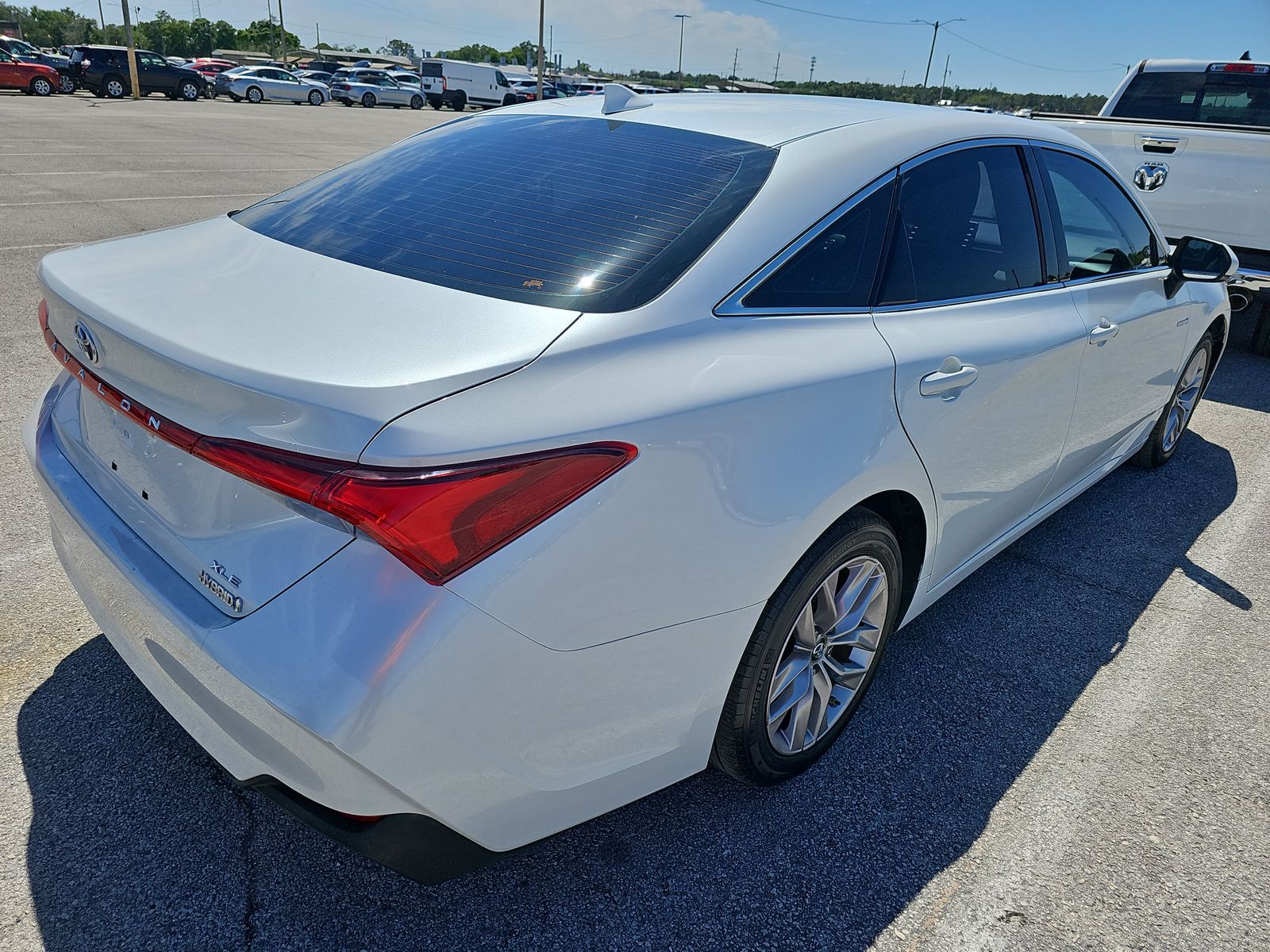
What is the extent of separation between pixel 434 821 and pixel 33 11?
16741 cm

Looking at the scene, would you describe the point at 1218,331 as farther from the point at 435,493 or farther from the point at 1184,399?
the point at 435,493

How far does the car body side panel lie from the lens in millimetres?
1549

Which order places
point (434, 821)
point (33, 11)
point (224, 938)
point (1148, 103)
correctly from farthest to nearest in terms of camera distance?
point (33, 11), point (1148, 103), point (224, 938), point (434, 821)

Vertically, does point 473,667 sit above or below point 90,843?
above

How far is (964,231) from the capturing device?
→ 2.71m

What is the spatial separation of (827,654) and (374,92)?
43.8 m

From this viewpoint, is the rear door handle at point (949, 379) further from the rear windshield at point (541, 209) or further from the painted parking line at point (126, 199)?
the painted parking line at point (126, 199)

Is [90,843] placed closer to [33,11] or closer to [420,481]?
[420,481]

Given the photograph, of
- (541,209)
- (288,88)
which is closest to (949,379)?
(541,209)

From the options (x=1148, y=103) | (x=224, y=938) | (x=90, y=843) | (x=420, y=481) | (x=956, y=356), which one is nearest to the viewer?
(x=420, y=481)

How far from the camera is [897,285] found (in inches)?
95.3

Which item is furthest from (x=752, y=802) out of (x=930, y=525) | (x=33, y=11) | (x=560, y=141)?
(x=33, y=11)

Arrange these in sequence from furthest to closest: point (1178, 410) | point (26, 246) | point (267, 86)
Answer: point (267, 86)
point (26, 246)
point (1178, 410)

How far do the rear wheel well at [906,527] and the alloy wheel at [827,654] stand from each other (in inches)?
6.0
